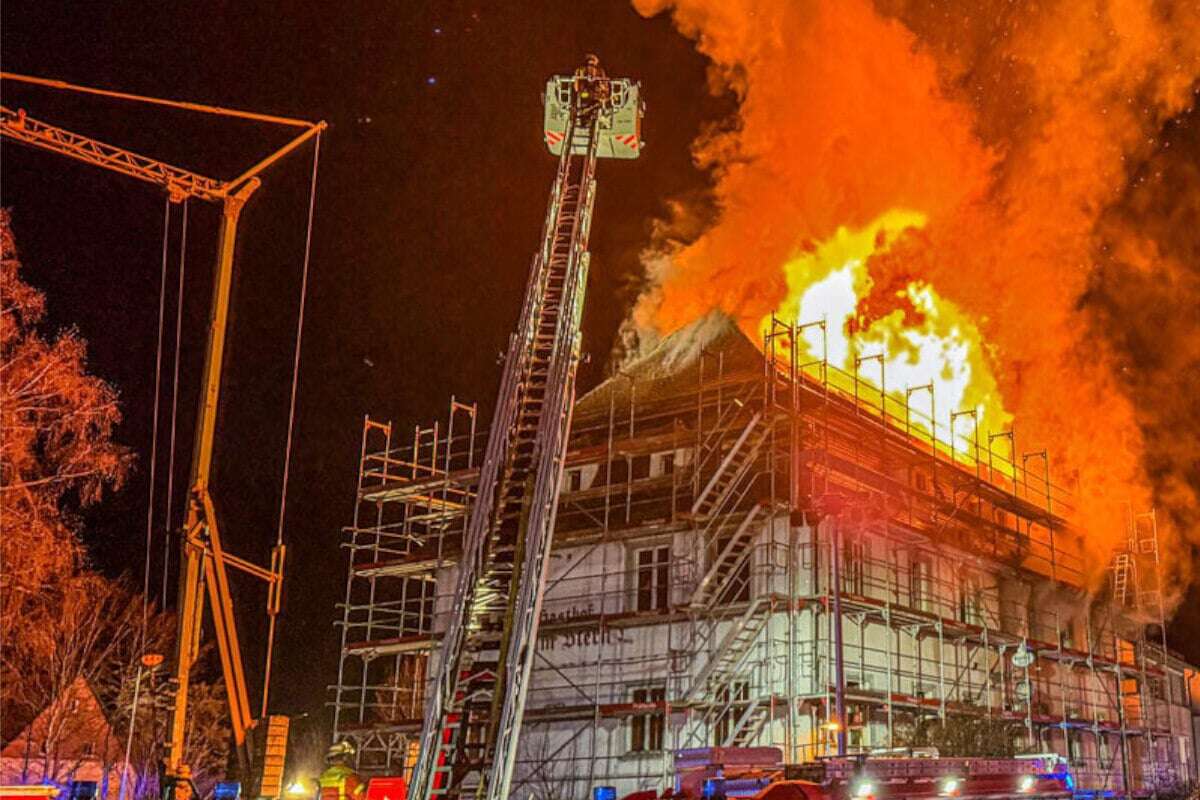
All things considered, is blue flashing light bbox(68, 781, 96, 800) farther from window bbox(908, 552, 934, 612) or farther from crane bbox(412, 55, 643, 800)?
window bbox(908, 552, 934, 612)

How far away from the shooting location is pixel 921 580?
3028 centimetres

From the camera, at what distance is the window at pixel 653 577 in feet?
92.6

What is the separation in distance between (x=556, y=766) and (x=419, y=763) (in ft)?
47.4

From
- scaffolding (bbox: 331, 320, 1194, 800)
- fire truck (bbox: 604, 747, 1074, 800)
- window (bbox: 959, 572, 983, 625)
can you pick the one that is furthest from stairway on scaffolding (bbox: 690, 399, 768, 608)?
fire truck (bbox: 604, 747, 1074, 800)

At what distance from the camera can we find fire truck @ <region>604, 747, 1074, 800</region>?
A: 15.0 meters

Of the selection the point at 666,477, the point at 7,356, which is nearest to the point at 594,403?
the point at 666,477

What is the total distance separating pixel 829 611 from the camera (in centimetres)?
→ 2545

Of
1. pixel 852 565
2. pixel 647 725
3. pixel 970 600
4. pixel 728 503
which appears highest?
pixel 728 503

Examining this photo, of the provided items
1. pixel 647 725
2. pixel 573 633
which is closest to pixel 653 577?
pixel 573 633

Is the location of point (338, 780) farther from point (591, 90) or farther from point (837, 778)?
point (591, 90)

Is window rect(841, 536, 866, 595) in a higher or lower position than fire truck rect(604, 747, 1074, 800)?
higher

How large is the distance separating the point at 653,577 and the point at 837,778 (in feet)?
41.3

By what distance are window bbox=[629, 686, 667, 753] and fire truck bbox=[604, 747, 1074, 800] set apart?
9153mm

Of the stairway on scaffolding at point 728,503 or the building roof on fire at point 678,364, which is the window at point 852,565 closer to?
the stairway on scaffolding at point 728,503
